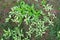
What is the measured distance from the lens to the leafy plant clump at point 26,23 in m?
3.71

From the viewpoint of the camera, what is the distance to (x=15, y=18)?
3736 millimetres

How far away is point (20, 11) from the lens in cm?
374

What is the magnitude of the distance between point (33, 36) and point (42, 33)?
155mm

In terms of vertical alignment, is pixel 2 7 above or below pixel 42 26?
above

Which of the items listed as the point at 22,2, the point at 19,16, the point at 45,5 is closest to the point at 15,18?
the point at 19,16

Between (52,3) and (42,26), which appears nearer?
(42,26)

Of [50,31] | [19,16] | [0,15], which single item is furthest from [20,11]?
[50,31]

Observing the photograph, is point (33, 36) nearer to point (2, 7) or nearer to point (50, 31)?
point (50, 31)

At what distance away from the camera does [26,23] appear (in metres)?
3.71

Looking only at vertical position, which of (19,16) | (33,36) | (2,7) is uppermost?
(2,7)

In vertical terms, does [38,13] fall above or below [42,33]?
above

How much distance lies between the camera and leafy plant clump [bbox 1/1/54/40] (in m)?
3.71

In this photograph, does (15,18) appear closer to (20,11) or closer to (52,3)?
(20,11)

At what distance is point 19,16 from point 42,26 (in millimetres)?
404
